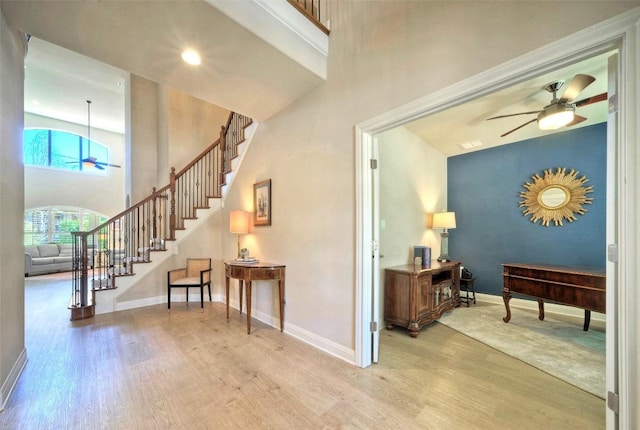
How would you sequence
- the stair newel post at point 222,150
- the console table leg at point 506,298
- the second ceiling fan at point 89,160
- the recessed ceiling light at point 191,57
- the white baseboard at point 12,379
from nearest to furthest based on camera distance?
the white baseboard at point 12,379 → the recessed ceiling light at point 191,57 → the console table leg at point 506,298 → the stair newel post at point 222,150 → the second ceiling fan at point 89,160

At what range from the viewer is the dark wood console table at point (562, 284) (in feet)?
8.23

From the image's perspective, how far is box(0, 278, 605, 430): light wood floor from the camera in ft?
5.38

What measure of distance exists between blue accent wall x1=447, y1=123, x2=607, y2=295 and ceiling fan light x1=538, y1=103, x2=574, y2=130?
1716mm

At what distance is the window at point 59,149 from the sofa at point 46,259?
103 inches

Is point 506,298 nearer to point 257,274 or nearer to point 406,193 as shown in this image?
point 406,193

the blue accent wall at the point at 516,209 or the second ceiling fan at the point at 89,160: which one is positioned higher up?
the second ceiling fan at the point at 89,160

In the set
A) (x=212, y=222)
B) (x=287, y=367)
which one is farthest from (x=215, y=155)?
(x=287, y=367)

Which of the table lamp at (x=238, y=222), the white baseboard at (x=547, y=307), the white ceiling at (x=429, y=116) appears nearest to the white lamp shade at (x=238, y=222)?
the table lamp at (x=238, y=222)

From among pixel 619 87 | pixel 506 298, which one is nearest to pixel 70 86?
pixel 619 87

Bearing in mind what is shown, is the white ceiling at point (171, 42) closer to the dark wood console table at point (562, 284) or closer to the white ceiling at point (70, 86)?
the dark wood console table at point (562, 284)

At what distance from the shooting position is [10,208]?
1994 millimetres

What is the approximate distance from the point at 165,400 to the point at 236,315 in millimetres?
1849

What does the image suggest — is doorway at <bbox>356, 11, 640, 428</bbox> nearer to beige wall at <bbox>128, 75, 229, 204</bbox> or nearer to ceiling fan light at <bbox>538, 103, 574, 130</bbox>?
ceiling fan light at <bbox>538, 103, 574, 130</bbox>

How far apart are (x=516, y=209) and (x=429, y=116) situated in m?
3.10
